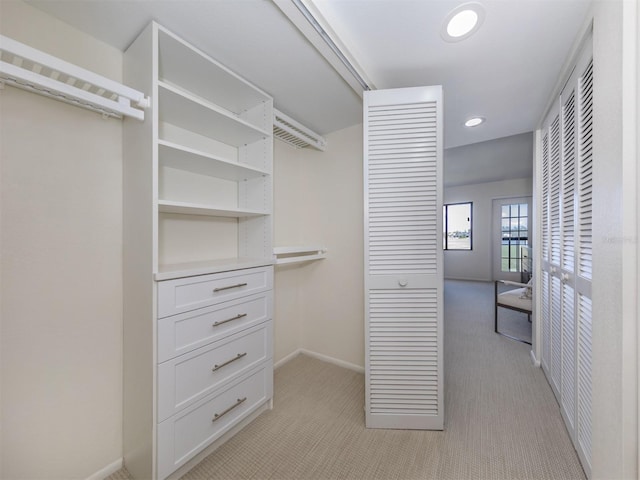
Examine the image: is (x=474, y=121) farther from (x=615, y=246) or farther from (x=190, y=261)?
(x=190, y=261)

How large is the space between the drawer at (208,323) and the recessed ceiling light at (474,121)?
225 cm

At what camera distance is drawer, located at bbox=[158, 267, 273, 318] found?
1209 millimetres

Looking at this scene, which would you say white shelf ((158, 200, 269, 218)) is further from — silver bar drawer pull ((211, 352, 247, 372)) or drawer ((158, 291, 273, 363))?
silver bar drawer pull ((211, 352, 247, 372))

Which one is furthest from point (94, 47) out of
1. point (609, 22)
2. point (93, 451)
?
point (609, 22)

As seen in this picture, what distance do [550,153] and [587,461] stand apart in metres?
1.99

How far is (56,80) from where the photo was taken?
1.00 m

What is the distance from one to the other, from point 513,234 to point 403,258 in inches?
245

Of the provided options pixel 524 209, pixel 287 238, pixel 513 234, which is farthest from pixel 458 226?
pixel 287 238

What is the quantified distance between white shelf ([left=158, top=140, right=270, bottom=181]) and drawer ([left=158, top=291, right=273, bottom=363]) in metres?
0.81

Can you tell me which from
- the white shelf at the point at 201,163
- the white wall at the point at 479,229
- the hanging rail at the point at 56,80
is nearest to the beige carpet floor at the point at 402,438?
the white shelf at the point at 201,163

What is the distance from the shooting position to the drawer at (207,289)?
121cm

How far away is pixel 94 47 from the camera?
126cm

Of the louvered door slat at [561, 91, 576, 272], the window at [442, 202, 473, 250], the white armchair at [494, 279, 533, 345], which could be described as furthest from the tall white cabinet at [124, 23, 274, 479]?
the window at [442, 202, 473, 250]

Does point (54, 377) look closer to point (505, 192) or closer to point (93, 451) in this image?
point (93, 451)
